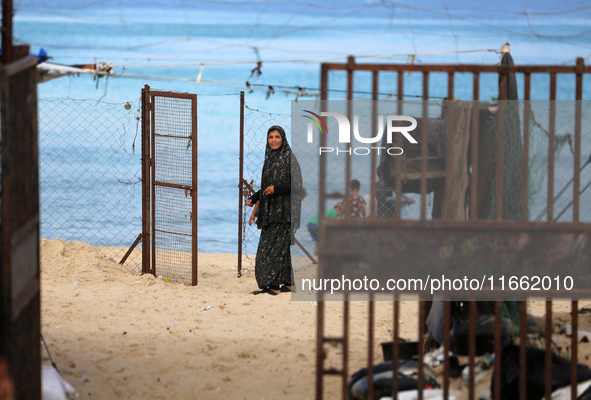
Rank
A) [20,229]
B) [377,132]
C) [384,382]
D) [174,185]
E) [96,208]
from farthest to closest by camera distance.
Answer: [96,208]
[174,185]
[384,382]
[377,132]
[20,229]

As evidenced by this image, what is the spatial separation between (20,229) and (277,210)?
14.8ft

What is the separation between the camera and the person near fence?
802cm

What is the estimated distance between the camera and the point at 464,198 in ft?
16.3

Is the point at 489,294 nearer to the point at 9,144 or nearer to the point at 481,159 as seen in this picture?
the point at 481,159

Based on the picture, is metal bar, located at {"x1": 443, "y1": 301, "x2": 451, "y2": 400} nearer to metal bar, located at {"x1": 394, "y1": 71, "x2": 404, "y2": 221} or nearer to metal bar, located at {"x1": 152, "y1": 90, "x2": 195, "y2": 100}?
metal bar, located at {"x1": 394, "y1": 71, "x2": 404, "y2": 221}

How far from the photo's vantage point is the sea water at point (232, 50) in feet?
66.0

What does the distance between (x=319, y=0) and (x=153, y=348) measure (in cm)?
5591

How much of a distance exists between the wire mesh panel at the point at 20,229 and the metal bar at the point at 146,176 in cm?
410

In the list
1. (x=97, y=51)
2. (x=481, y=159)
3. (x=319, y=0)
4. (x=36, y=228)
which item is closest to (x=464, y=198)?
(x=481, y=159)

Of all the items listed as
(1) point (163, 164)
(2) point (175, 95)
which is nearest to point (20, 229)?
(2) point (175, 95)

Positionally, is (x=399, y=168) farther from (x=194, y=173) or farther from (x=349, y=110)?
(x=194, y=173)

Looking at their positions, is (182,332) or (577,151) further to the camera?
(182,332)

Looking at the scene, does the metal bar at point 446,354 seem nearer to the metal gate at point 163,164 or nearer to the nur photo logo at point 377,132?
the nur photo logo at point 377,132

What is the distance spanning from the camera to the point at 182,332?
6527mm
